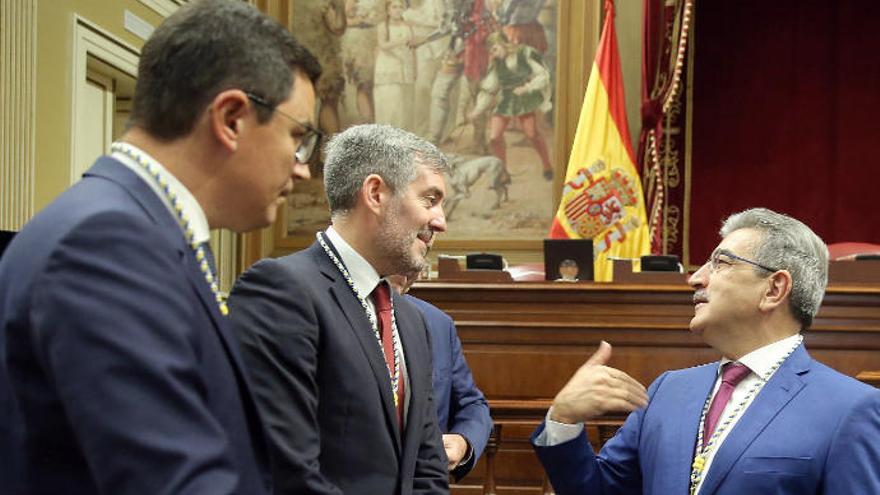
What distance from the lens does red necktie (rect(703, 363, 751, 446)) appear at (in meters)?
2.94

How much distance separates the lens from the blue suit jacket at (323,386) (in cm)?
216

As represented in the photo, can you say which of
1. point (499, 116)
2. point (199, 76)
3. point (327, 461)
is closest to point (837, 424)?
point (327, 461)

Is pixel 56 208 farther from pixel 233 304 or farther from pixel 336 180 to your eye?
pixel 336 180

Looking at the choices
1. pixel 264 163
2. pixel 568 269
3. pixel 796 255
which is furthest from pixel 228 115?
pixel 568 269

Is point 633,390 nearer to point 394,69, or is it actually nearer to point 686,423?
point 686,423

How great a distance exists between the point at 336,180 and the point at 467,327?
3147mm

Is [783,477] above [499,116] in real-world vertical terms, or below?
below

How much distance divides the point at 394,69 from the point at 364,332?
7.58 meters

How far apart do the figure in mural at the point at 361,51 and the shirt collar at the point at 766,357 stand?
713cm

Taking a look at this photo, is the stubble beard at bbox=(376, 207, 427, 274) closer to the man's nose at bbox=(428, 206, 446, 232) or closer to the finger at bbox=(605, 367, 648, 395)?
the man's nose at bbox=(428, 206, 446, 232)

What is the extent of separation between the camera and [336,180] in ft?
9.16

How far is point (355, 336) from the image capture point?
2.44 metres

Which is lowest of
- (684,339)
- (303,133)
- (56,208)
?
(684,339)

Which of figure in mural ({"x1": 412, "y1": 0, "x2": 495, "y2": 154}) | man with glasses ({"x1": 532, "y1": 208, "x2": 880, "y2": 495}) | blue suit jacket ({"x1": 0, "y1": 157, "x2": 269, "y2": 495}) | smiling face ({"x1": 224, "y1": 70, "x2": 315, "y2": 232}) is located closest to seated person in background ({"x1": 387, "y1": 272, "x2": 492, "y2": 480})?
man with glasses ({"x1": 532, "y1": 208, "x2": 880, "y2": 495})
